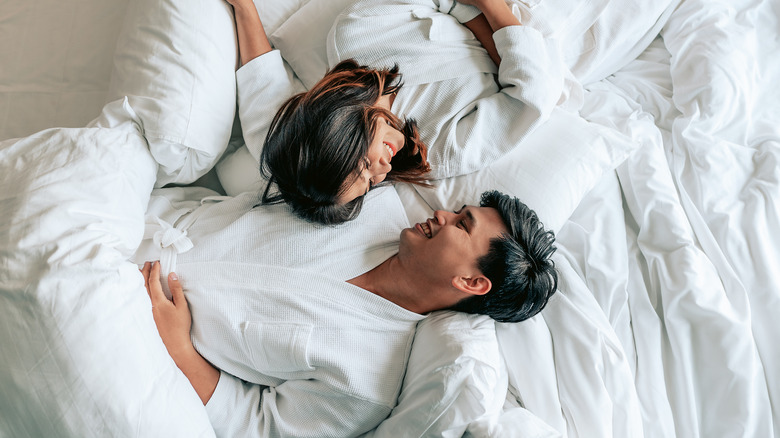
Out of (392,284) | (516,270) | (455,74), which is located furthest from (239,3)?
(516,270)

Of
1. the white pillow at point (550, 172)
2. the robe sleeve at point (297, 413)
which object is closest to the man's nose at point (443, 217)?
the white pillow at point (550, 172)

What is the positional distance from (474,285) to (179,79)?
77 cm

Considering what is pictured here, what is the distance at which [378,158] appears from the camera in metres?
1.13

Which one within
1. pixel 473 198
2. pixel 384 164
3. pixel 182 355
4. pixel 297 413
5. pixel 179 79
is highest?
pixel 179 79

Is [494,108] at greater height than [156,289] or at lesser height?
greater

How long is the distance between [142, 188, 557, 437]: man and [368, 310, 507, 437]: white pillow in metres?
0.05

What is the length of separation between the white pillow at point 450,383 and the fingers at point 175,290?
47 cm

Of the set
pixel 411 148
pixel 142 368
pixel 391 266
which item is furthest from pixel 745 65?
pixel 142 368

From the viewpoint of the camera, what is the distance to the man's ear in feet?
3.51

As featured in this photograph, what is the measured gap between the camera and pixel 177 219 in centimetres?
122

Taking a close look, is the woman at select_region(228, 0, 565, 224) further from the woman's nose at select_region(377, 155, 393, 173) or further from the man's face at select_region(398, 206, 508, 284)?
the man's face at select_region(398, 206, 508, 284)

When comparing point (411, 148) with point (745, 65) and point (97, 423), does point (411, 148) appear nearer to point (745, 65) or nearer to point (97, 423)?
point (97, 423)

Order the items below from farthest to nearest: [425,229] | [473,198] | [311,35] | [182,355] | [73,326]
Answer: [311,35] < [473,198] < [425,229] < [182,355] < [73,326]

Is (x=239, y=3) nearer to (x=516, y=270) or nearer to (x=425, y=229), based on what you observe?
(x=425, y=229)
